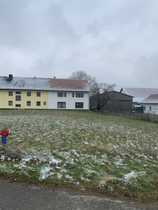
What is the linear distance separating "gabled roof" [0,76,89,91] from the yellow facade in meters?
1.04

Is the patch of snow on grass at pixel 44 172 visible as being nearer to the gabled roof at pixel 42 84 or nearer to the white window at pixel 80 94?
the gabled roof at pixel 42 84

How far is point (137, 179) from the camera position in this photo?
502 cm

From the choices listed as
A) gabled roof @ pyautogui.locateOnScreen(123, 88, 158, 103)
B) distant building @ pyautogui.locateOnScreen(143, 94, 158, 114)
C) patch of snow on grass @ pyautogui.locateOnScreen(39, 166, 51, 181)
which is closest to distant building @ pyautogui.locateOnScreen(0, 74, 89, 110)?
distant building @ pyautogui.locateOnScreen(143, 94, 158, 114)

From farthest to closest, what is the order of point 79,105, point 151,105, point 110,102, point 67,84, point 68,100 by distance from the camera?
point 151,105 → point 67,84 → point 79,105 → point 68,100 → point 110,102

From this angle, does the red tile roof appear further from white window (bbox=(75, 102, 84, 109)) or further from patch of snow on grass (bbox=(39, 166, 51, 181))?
patch of snow on grass (bbox=(39, 166, 51, 181))

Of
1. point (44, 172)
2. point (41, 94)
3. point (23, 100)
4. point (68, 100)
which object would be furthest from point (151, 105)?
point (44, 172)

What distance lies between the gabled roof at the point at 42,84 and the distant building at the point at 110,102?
3.88 meters

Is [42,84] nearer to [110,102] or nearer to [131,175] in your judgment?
[110,102]

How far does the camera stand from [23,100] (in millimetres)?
46531

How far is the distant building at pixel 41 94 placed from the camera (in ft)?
152

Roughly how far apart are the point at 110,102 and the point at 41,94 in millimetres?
14669

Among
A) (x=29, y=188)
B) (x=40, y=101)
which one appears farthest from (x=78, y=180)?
(x=40, y=101)

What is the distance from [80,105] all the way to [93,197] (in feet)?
145

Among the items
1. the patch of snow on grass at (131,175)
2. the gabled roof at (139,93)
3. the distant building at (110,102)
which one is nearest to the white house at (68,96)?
the distant building at (110,102)
